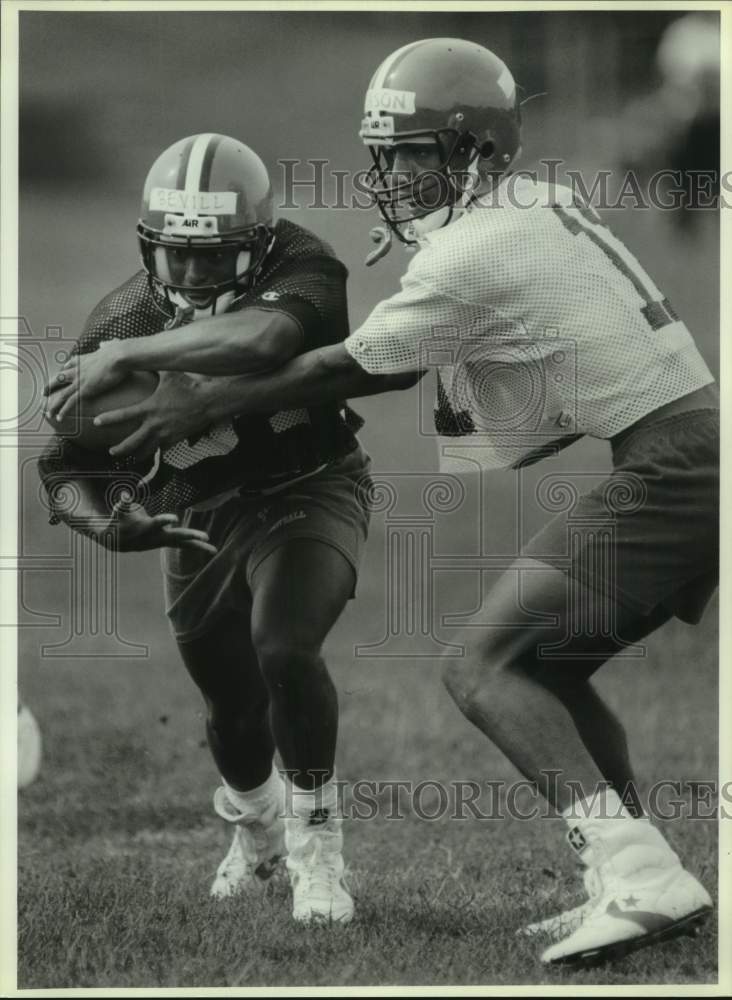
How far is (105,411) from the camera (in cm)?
397

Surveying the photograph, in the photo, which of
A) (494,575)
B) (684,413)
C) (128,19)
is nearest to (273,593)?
(494,575)

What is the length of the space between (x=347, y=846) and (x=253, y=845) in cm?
39

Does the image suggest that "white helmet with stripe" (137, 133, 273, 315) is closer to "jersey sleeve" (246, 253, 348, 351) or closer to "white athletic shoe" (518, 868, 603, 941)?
"jersey sleeve" (246, 253, 348, 351)

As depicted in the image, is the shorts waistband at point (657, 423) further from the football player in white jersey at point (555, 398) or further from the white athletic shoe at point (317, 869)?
the white athletic shoe at point (317, 869)

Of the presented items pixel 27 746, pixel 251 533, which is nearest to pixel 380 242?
pixel 251 533

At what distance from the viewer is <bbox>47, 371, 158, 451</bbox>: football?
3.95 metres

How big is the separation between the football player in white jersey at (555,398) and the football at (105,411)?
0.04 metres

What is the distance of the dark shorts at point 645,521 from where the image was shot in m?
3.69

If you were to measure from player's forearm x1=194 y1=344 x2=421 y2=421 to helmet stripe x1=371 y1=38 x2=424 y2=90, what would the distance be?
2.23ft

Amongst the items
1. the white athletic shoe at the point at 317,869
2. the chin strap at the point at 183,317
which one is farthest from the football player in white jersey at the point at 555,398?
the white athletic shoe at the point at 317,869

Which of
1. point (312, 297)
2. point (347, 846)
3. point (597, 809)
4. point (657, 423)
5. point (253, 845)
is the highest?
point (312, 297)

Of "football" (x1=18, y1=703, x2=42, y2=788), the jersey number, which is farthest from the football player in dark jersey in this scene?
"football" (x1=18, y1=703, x2=42, y2=788)

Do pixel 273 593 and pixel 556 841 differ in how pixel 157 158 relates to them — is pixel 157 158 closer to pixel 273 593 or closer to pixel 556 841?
pixel 273 593

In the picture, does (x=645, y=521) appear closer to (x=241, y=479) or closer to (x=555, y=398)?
(x=555, y=398)
